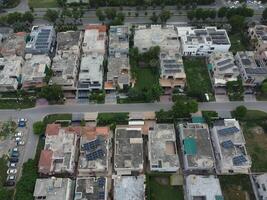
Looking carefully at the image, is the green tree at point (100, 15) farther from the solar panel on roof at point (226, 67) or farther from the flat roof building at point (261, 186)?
the flat roof building at point (261, 186)

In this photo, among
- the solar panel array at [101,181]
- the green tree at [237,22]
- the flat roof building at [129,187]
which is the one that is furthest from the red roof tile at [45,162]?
the green tree at [237,22]

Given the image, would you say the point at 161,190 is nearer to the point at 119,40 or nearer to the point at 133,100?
the point at 133,100

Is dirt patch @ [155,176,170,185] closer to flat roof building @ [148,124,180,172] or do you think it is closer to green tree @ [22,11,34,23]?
flat roof building @ [148,124,180,172]

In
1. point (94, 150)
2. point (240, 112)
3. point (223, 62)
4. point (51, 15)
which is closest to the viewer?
point (94, 150)

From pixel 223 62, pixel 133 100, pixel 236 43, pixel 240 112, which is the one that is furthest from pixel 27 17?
pixel 240 112

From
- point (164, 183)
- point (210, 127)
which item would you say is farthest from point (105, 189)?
point (210, 127)

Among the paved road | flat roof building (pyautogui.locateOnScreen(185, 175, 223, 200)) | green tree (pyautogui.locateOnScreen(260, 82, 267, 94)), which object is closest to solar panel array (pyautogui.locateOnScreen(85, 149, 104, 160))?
the paved road

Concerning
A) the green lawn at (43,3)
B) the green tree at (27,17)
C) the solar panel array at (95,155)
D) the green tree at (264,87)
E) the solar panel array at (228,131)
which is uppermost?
the green lawn at (43,3)
